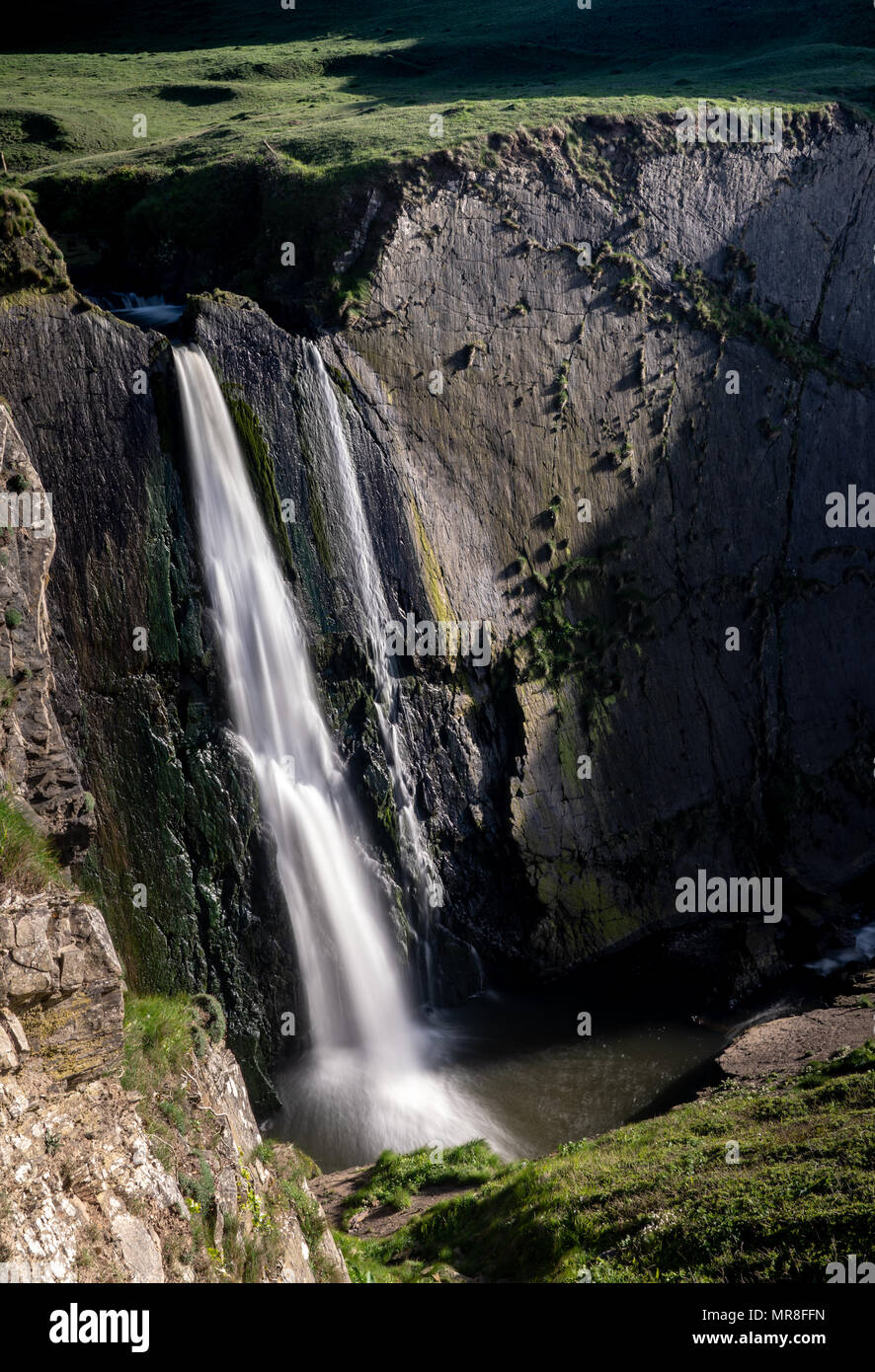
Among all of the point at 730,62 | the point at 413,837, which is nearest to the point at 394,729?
the point at 413,837

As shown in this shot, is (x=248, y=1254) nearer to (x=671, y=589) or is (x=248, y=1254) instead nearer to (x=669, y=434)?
(x=671, y=589)

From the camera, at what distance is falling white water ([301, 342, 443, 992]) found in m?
16.2

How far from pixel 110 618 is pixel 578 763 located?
860cm

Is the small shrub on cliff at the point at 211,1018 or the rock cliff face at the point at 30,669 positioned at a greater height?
the rock cliff face at the point at 30,669

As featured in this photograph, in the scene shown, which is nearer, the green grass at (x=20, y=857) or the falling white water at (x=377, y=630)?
the green grass at (x=20, y=857)

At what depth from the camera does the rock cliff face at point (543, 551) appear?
13.8 m

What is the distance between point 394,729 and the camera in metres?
16.3

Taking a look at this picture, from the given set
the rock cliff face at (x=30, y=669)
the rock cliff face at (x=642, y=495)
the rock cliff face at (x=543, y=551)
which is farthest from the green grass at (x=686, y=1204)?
the rock cliff face at (x=642, y=495)

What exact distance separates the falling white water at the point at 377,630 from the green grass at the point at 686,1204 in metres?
5.19

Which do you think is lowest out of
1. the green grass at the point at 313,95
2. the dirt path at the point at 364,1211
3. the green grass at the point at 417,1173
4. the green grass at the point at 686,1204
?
the dirt path at the point at 364,1211

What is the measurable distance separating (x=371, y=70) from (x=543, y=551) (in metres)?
23.0

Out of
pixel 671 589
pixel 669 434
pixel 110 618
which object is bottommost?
pixel 110 618

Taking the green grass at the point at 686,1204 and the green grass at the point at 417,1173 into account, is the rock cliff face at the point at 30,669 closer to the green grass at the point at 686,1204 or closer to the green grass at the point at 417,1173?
the green grass at the point at 417,1173
